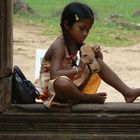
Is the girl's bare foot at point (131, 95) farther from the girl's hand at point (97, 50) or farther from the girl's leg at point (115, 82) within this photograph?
the girl's hand at point (97, 50)

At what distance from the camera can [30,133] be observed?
480 cm

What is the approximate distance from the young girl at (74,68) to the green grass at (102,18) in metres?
9.41

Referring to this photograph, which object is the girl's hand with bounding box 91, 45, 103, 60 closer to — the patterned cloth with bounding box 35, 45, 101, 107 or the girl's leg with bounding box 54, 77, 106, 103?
the patterned cloth with bounding box 35, 45, 101, 107

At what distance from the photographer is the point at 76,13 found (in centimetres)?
496

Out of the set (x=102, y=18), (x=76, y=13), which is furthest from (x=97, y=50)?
(x=102, y=18)

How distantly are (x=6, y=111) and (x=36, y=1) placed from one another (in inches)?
686

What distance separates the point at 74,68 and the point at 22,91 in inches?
16.3

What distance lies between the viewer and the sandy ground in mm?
10664

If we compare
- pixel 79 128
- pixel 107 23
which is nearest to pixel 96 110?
pixel 79 128

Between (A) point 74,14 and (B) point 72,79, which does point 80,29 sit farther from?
(B) point 72,79

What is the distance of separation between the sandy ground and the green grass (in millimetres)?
577

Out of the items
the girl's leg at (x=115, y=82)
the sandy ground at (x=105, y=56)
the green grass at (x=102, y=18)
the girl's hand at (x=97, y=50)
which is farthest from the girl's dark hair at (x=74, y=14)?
the green grass at (x=102, y=18)

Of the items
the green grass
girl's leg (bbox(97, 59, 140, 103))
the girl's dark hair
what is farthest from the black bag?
the green grass

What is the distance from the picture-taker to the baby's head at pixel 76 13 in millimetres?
4945
